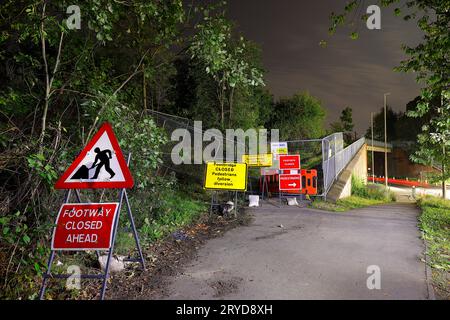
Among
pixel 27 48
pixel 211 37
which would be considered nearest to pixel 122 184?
pixel 211 37

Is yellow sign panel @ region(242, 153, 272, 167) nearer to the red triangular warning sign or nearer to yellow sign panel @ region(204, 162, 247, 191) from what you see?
yellow sign panel @ region(204, 162, 247, 191)

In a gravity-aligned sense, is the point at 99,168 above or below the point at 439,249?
above

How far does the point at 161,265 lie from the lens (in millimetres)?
5859

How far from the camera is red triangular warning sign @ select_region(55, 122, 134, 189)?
481cm

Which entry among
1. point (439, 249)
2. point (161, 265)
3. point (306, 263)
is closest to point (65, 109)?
point (161, 265)

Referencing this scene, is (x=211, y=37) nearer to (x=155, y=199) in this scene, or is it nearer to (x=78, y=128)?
(x=78, y=128)

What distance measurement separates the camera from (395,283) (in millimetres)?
5035

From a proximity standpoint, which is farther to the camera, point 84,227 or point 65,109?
point 65,109

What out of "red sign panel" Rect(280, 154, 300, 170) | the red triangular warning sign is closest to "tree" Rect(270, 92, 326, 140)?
"red sign panel" Rect(280, 154, 300, 170)

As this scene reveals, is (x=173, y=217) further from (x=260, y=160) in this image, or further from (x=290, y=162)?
(x=260, y=160)

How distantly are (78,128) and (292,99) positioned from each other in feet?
105

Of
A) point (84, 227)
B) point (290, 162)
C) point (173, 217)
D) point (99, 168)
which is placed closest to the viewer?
point (84, 227)

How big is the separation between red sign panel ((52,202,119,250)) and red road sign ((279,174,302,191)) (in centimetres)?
865

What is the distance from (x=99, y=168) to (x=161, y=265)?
1988 mm
